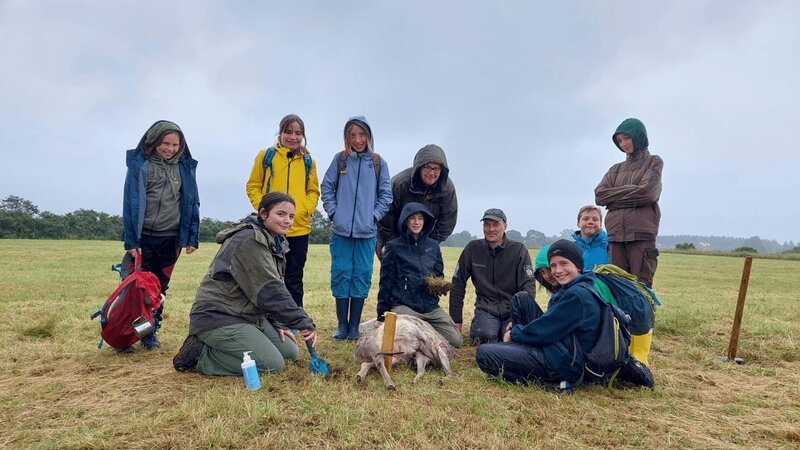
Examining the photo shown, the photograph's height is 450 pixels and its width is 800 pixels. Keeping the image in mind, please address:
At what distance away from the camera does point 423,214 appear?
7023 mm

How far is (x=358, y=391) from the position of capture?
15.4ft

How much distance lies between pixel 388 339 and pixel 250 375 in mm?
1435

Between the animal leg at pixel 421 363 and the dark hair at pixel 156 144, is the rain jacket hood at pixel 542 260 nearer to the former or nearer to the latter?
the animal leg at pixel 421 363

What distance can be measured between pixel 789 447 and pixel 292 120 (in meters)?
6.55

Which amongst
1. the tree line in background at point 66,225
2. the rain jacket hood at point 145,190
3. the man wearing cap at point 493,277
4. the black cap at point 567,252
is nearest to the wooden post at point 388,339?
the black cap at point 567,252

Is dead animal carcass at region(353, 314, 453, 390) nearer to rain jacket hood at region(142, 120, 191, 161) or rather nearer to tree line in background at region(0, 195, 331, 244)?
rain jacket hood at region(142, 120, 191, 161)

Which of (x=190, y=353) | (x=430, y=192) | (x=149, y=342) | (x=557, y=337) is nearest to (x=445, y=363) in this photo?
(x=557, y=337)

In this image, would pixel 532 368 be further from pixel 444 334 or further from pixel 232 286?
pixel 232 286

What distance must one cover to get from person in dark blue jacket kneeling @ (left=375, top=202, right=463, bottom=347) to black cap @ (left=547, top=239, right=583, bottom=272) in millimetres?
Result: 2256

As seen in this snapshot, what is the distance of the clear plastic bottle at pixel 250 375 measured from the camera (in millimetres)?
4691

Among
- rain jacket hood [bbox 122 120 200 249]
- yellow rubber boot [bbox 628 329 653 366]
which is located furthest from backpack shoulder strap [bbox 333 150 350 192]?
yellow rubber boot [bbox 628 329 653 366]

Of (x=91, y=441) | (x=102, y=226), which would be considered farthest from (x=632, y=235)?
(x=102, y=226)

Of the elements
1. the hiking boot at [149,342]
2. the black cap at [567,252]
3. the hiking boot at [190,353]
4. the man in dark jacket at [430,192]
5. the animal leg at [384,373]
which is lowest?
the hiking boot at [149,342]

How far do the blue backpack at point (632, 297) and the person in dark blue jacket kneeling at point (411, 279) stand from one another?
2.43m
